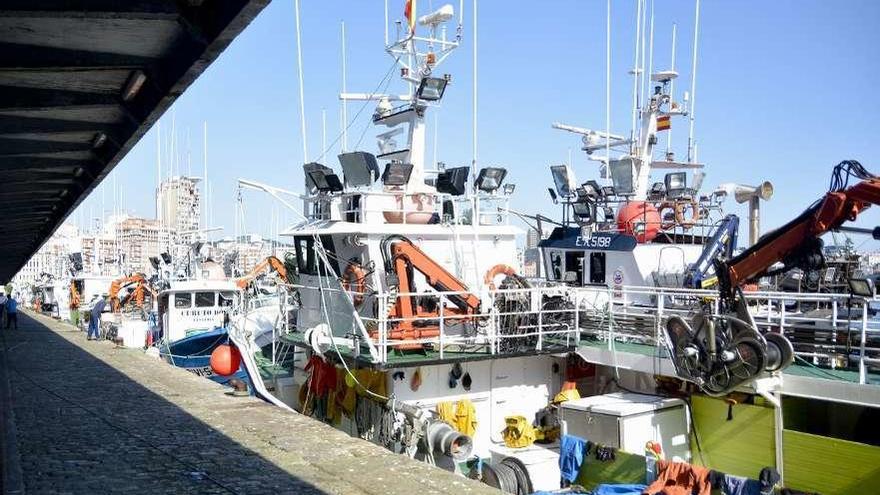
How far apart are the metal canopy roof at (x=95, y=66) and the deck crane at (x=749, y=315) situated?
6.51 meters

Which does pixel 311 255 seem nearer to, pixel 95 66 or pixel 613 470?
pixel 613 470

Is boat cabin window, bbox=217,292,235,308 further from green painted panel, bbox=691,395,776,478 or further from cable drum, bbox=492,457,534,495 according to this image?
green painted panel, bbox=691,395,776,478

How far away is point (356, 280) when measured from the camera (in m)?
12.7

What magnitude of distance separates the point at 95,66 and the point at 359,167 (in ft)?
26.3

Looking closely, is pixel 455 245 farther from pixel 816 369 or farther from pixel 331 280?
pixel 816 369

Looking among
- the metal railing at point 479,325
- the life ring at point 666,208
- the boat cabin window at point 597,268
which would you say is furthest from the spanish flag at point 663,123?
the metal railing at point 479,325

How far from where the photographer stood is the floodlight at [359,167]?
1325 centimetres

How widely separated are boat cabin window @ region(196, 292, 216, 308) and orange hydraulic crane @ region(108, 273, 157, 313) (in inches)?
332

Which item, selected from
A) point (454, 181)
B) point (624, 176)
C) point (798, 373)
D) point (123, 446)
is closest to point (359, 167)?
point (454, 181)

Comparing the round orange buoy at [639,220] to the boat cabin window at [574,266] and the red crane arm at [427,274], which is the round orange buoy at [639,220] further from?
the red crane arm at [427,274]

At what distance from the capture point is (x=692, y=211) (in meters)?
17.0

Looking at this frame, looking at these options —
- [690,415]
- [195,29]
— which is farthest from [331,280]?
[195,29]

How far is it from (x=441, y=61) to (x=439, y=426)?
783 cm

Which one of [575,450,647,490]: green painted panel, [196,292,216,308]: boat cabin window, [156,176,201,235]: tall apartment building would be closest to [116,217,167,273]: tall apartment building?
[156,176,201,235]: tall apartment building
